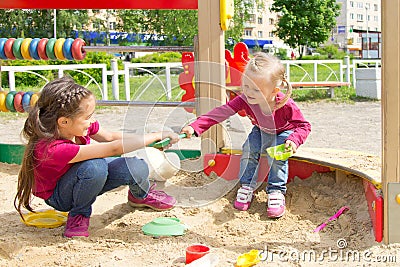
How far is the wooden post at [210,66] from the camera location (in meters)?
2.59

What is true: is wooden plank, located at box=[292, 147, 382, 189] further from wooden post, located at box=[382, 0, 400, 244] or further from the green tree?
the green tree

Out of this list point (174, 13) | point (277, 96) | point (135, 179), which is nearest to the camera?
point (135, 179)

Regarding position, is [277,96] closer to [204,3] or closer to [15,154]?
[204,3]

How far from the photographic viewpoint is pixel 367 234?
1.80 metres

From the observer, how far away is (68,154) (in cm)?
186

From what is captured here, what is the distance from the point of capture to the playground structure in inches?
63.9

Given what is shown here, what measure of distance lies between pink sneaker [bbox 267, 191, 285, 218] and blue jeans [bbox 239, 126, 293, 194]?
4 centimetres

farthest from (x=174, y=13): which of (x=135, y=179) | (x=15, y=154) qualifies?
(x=135, y=179)

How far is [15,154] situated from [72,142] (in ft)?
4.47

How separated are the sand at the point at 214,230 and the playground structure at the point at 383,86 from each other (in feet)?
0.27

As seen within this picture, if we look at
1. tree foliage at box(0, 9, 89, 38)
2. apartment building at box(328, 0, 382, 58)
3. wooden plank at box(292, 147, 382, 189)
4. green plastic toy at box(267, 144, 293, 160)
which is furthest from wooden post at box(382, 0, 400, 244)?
apartment building at box(328, 0, 382, 58)

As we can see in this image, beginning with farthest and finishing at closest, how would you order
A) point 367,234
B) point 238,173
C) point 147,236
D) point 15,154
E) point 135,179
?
point 15,154, point 238,173, point 135,179, point 147,236, point 367,234

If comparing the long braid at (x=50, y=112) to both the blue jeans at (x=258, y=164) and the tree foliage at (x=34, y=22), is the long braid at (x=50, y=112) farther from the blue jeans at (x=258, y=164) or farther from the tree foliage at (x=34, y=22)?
the tree foliage at (x=34, y=22)

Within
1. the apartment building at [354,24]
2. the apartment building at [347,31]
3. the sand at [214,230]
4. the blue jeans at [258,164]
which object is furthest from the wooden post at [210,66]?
the apartment building at [354,24]
